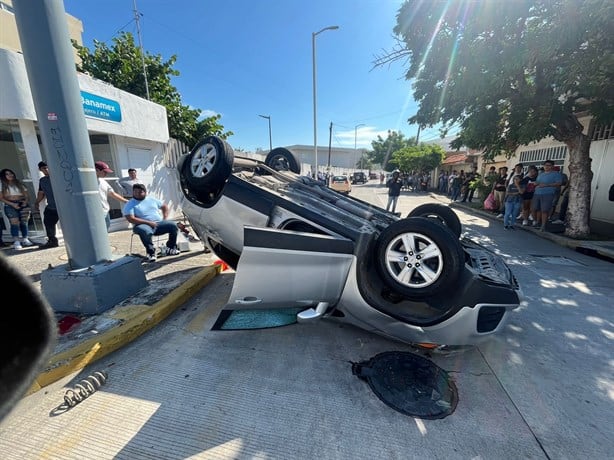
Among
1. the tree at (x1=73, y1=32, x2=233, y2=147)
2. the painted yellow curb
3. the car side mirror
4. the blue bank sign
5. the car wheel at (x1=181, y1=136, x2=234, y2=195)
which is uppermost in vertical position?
the tree at (x1=73, y1=32, x2=233, y2=147)

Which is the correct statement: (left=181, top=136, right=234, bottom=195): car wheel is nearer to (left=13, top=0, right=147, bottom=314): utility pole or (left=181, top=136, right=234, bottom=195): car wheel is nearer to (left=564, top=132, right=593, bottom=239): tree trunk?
(left=13, top=0, right=147, bottom=314): utility pole

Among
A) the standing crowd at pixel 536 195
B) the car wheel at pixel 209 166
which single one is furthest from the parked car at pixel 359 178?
the car wheel at pixel 209 166

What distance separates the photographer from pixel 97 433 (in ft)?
5.94

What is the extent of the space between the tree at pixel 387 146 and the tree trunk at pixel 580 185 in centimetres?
4331

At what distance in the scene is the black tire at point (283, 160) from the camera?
5.20m

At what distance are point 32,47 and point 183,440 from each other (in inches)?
143

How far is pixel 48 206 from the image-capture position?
5.26m

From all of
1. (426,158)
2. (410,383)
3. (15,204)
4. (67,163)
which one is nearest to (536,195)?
(410,383)

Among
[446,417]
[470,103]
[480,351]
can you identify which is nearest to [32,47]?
[446,417]

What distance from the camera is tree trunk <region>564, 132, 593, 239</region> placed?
718 centimetres

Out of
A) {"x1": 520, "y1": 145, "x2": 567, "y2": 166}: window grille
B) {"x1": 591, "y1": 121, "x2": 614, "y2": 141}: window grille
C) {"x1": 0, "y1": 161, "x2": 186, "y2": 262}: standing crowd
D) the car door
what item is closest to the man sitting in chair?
{"x1": 0, "y1": 161, "x2": 186, "y2": 262}: standing crowd

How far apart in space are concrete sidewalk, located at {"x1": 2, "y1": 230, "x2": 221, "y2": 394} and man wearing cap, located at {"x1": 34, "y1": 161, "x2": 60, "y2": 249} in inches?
14.0

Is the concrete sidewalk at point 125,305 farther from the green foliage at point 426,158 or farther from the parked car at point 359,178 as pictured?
the parked car at point 359,178

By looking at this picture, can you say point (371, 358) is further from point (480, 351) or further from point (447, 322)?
point (480, 351)
